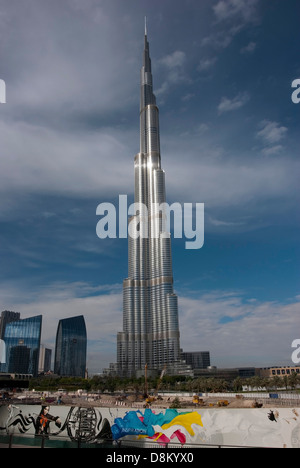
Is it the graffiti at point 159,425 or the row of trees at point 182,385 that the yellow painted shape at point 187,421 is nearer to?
the graffiti at point 159,425

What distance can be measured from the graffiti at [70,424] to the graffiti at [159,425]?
301 centimetres

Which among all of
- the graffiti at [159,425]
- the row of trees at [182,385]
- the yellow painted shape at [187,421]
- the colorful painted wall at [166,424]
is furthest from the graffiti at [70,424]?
the row of trees at [182,385]

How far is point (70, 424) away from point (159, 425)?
1823 cm

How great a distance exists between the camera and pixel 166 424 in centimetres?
5181

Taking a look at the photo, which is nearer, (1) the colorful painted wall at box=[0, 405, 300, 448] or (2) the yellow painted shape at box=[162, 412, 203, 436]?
(1) the colorful painted wall at box=[0, 405, 300, 448]

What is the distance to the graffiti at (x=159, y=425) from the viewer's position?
50.2 m

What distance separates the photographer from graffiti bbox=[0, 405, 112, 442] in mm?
57125

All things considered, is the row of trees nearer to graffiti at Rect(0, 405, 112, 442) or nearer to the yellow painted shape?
the yellow painted shape

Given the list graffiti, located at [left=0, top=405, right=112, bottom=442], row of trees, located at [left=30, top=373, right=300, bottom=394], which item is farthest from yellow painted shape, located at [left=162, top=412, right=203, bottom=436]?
row of trees, located at [left=30, top=373, right=300, bottom=394]

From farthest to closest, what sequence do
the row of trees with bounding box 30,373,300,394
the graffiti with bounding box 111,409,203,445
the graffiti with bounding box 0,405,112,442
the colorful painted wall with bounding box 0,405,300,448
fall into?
the row of trees with bounding box 30,373,300,394, the graffiti with bounding box 0,405,112,442, the graffiti with bounding box 111,409,203,445, the colorful painted wall with bounding box 0,405,300,448

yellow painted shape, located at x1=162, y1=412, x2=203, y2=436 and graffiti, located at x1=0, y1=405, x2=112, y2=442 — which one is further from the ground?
yellow painted shape, located at x1=162, y1=412, x2=203, y2=436
